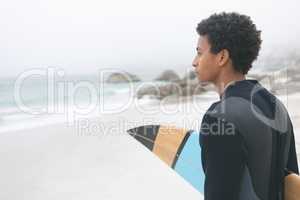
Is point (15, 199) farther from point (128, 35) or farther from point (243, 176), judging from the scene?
point (128, 35)

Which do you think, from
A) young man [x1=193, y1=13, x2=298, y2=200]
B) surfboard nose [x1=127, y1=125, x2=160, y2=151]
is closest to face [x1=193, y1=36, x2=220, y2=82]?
young man [x1=193, y1=13, x2=298, y2=200]

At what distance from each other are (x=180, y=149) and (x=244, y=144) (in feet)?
3.04

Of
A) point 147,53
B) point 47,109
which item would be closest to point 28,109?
point 47,109

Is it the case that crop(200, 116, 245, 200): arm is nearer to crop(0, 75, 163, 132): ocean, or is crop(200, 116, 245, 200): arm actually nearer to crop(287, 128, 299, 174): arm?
crop(287, 128, 299, 174): arm

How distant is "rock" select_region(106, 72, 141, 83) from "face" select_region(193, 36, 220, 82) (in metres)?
5.87

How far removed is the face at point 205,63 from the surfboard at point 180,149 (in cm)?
71

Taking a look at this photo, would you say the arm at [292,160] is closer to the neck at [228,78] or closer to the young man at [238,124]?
the young man at [238,124]

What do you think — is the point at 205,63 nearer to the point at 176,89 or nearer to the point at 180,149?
the point at 180,149

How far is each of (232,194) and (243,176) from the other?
4 cm

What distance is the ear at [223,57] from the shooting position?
2.51ft

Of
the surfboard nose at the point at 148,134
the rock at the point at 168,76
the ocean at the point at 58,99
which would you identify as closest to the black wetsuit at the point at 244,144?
the surfboard nose at the point at 148,134

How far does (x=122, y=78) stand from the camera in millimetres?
6711

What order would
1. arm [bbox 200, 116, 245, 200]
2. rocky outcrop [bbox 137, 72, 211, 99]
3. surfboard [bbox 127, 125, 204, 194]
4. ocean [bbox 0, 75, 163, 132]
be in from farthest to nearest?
rocky outcrop [bbox 137, 72, 211, 99], ocean [bbox 0, 75, 163, 132], surfboard [bbox 127, 125, 204, 194], arm [bbox 200, 116, 245, 200]

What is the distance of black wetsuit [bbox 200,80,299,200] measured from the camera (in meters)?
0.66
